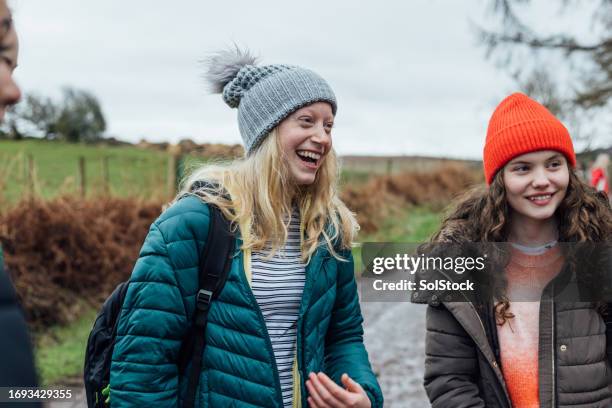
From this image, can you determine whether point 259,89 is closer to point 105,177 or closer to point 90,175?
point 105,177

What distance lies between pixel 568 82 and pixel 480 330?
25.4 feet

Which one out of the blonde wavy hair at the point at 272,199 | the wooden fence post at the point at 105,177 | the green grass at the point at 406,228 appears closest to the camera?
the blonde wavy hair at the point at 272,199

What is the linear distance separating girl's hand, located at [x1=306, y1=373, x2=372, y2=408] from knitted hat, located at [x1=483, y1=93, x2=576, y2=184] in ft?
3.18

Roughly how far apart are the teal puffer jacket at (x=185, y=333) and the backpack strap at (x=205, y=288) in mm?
18

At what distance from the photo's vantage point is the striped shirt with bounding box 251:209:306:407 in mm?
2004

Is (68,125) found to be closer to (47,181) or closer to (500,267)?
(47,181)

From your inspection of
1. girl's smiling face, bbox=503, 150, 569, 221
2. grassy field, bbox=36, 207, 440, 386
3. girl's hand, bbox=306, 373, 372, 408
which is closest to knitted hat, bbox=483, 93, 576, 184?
girl's smiling face, bbox=503, 150, 569, 221

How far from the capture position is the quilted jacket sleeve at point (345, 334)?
86.8 inches

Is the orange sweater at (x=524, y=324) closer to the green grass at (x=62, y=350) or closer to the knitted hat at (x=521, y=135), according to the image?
the knitted hat at (x=521, y=135)

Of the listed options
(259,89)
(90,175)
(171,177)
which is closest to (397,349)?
(171,177)

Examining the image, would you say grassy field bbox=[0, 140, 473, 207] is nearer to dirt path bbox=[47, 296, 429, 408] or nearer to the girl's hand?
the girl's hand

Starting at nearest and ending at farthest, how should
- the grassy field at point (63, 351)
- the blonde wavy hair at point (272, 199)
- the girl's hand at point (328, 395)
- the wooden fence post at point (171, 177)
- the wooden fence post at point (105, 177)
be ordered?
the girl's hand at point (328, 395) → the blonde wavy hair at point (272, 199) → the grassy field at point (63, 351) → the wooden fence post at point (105, 177) → the wooden fence post at point (171, 177)

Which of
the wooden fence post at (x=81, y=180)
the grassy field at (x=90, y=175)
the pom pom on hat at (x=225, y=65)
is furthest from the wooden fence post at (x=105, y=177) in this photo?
the pom pom on hat at (x=225, y=65)

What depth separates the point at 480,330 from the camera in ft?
6.94
